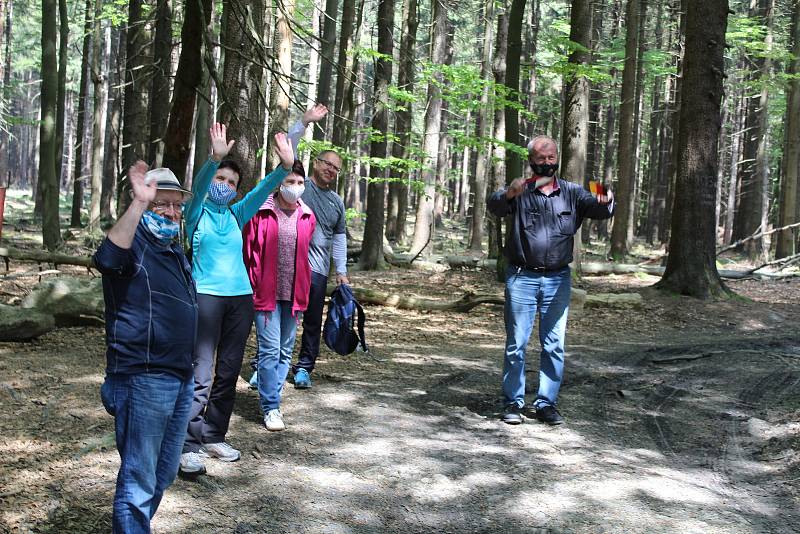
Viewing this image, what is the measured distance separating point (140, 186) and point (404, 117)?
2078 cm

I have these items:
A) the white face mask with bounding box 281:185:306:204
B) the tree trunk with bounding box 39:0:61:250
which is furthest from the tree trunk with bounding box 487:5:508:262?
the white face mask with bounding box 281:185:306:204

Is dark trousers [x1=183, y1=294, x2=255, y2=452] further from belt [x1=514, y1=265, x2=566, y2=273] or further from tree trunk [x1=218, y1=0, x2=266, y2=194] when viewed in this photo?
tree trunk [x1=218, y1=0, x2=266, y2=194]

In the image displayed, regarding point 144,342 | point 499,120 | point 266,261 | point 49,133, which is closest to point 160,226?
point 144,342

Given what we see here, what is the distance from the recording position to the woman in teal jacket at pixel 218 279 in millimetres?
4750

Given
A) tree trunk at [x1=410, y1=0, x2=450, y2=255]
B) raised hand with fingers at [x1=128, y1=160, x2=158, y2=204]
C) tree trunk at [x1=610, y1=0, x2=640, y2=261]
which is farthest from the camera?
tree trunk at [x1=610, y1=0, x2=640, y2=261]

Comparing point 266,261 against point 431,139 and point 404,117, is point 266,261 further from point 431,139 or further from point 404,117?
point 404,117

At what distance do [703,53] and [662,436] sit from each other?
31.7ft

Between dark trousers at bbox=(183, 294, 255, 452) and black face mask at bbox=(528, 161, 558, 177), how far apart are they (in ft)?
9.24

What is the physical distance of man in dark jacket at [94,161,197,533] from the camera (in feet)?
10.9

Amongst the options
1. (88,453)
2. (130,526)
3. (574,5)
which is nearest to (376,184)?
(574,5)

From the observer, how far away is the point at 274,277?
5.93 m

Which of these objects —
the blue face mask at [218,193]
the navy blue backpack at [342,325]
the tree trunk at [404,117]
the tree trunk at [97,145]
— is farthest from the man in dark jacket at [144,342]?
the tree trunk at [97,145]

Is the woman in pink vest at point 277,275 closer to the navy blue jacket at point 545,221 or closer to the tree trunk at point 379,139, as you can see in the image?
the navy blue jacket at point 545,221

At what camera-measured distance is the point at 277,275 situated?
602cm
